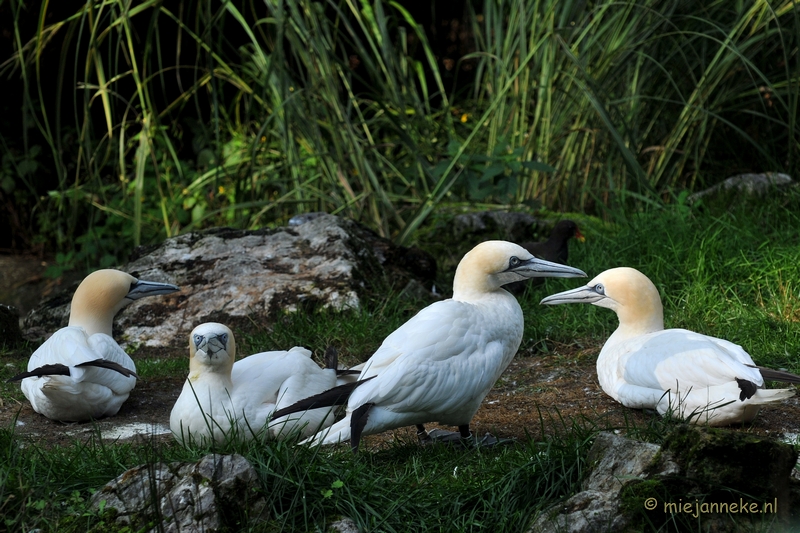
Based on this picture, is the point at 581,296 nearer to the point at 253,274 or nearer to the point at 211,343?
the point at 211,343

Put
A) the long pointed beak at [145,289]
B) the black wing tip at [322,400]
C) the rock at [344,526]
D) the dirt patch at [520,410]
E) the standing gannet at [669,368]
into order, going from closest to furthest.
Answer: the rock at [344,526], the black wing tip at [322,400], the standing gannet at [669,368], the dirt patch at [520,410], the long pointed beak at [145,289]

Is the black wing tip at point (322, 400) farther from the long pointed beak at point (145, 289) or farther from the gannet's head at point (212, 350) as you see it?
the long pointed beak at point (145, 289)

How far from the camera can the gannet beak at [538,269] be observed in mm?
4562

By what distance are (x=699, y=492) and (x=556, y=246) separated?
4.15m

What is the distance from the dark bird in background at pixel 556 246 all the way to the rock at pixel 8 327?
10.9 feet

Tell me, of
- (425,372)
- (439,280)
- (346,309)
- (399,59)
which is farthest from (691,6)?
(425,372)

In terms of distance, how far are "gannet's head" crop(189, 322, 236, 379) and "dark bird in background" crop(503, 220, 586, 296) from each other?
9.85 ft

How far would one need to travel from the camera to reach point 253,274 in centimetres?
647

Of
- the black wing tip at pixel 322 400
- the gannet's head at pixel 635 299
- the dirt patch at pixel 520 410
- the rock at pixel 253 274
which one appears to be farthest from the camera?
the rock at pixel 253 274

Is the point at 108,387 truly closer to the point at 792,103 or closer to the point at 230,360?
the point at 230,360

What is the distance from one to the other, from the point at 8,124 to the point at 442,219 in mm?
5844

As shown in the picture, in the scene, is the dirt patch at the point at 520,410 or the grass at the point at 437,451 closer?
the grass at the point at 437,451

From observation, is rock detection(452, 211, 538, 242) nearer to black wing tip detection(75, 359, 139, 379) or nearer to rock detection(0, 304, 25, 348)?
rock detection(0, 304, 25, 348)

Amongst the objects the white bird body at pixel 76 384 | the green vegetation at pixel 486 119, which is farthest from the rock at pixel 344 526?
the green vegetation at pixel 486 119
